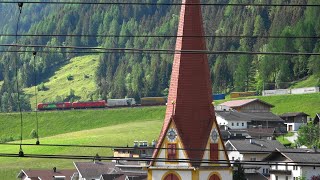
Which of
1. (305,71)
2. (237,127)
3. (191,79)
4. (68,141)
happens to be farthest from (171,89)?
(305,71)

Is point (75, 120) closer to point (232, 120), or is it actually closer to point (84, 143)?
point (84, 143)

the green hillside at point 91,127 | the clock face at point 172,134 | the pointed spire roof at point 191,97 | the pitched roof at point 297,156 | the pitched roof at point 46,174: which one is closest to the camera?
the pointed spire roof at point 191,97

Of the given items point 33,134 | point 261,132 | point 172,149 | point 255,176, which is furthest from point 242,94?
point 172,149

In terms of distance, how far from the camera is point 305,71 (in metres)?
190

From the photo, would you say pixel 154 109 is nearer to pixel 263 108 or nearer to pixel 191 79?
pixel 263 108

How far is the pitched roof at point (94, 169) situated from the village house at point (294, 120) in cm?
4525

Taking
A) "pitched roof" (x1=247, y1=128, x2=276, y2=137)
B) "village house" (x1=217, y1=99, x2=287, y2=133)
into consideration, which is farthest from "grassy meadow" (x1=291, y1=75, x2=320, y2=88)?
"pitched roof" (x1=247, y1=128, x2=276, y2=137)

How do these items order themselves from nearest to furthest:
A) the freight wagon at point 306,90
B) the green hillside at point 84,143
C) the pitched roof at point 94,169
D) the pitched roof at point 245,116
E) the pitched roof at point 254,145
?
the pitched roof at point 94,169 → the pitched roof at point 254,145 → the green hillside at point 84,143 → the pitched roof at point 245,116 → the freight wagon at point 306,90

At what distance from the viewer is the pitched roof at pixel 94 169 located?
274 feet

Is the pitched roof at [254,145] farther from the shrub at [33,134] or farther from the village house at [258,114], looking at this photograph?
the shrub at [33,134]

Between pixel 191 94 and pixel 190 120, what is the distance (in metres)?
0.95

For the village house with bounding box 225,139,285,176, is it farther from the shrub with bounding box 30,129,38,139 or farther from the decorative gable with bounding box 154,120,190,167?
the shrub with bounding box 30,129,38,139

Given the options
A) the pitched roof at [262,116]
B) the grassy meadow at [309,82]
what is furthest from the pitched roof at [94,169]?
the grassy meadow at [309,82]

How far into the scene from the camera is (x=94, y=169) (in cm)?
8544
